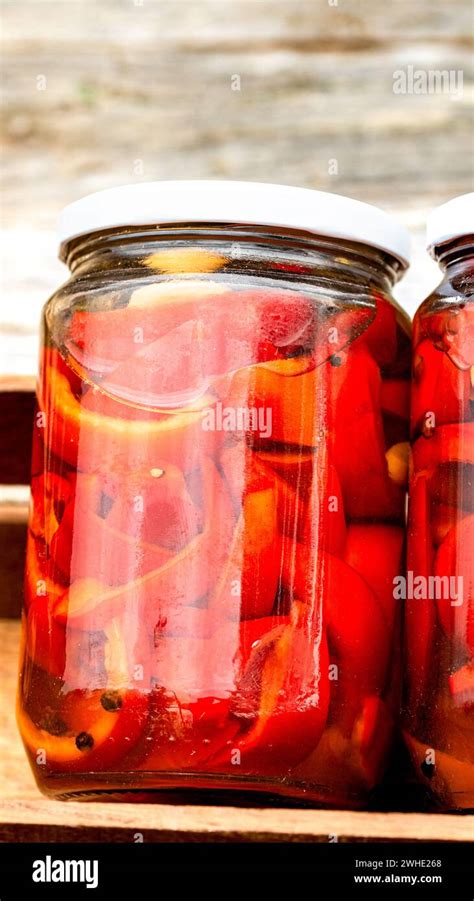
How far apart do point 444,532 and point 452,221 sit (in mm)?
187

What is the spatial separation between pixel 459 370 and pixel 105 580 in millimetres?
238

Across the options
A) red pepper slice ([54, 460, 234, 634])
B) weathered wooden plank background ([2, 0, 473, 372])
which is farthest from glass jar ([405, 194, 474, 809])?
weathered wooden plank background ([2, 0, 473, 372])

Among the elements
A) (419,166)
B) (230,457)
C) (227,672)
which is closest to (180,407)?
(230,457)

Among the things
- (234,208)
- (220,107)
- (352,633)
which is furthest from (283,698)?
(220,107)

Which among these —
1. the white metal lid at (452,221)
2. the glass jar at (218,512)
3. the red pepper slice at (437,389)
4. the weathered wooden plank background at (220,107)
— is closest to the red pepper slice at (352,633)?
the glass jar at (218,512)

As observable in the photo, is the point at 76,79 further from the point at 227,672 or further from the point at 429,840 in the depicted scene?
the point at 429,840

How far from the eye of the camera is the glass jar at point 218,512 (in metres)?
0.66

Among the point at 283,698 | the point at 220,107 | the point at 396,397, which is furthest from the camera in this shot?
the point at 220,107

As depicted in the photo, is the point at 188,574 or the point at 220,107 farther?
the point at 220,107

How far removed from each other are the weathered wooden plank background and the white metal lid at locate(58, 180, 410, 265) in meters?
0.35

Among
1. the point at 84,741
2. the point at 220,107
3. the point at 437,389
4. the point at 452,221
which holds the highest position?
the point at 220,107

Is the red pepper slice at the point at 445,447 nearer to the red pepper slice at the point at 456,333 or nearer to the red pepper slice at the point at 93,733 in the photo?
the red pepper slice at the point at 456,333

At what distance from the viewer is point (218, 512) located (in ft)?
2.21

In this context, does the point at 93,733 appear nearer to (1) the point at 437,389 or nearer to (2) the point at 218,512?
(2) the point at 218,512
